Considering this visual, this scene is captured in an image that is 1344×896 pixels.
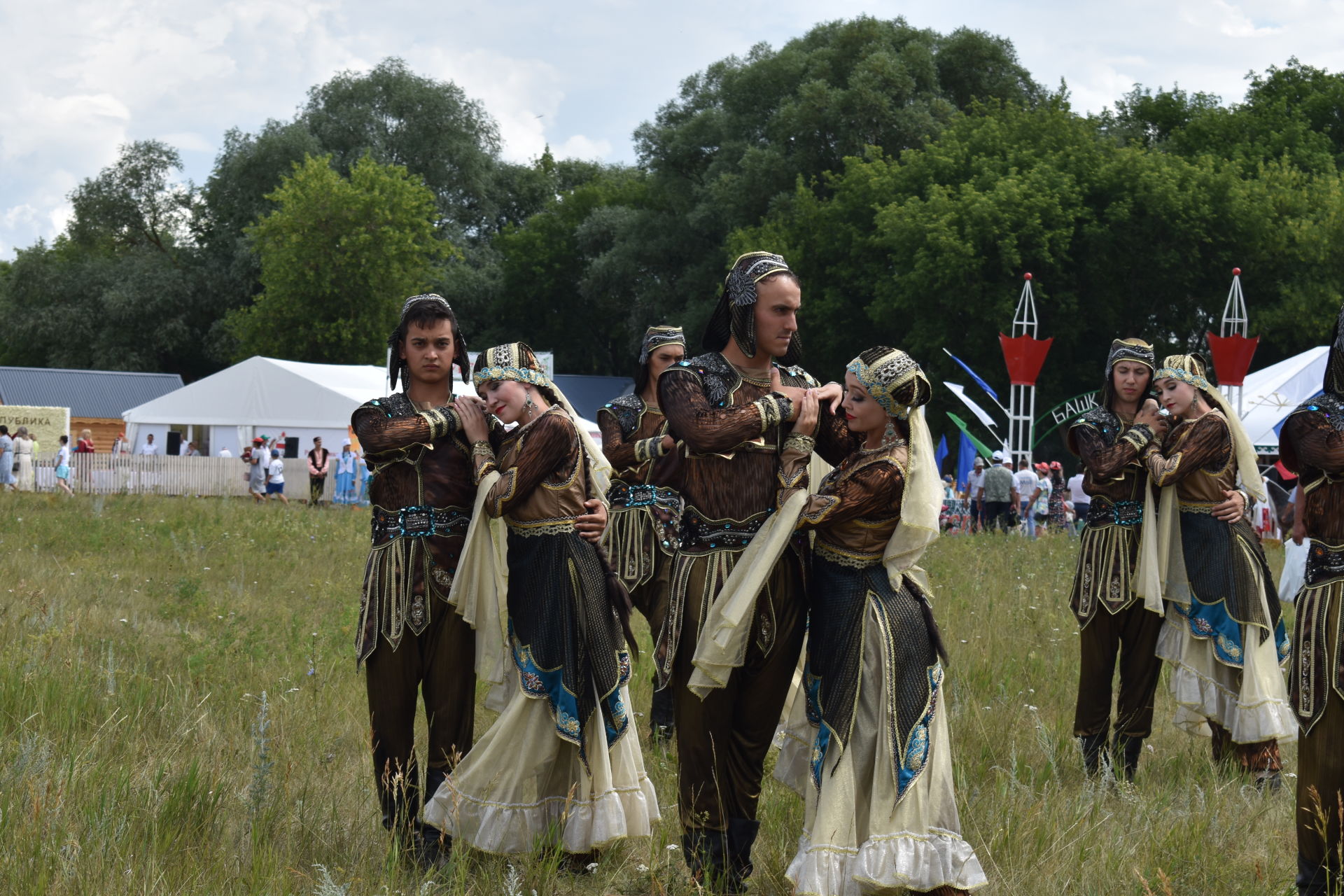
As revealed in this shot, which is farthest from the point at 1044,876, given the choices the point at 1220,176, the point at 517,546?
the point at 1220,176

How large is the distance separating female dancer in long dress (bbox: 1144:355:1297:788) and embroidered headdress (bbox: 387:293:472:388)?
345 cm

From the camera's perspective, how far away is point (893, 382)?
14.3 feet

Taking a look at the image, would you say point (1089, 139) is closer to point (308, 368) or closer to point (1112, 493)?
point (308, 368)

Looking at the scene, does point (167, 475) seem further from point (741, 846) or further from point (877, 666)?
point (877, 666)

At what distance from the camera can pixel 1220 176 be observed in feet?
110

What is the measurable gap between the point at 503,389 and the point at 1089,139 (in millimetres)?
35709

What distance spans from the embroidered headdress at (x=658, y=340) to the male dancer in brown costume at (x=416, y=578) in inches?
102

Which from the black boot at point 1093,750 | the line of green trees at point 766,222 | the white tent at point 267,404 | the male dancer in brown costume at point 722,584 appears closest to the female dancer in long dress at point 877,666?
the male dancer in brown costume at point 722,584

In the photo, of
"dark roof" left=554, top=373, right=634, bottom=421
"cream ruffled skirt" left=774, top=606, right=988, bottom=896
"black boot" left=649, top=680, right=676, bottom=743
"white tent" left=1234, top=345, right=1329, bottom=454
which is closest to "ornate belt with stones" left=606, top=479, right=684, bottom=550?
"black boot" left=649, top=680, right=676, bottom=743

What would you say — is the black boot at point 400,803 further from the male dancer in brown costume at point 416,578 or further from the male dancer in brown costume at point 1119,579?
the male dancer in brown costume at point 1119,579

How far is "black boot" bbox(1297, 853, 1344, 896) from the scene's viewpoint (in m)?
4.28

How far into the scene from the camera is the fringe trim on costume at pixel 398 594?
4.71 metres

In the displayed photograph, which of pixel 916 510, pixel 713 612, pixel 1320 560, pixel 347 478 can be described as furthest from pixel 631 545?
pixel 347 478

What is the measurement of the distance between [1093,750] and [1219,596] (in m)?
0.98
